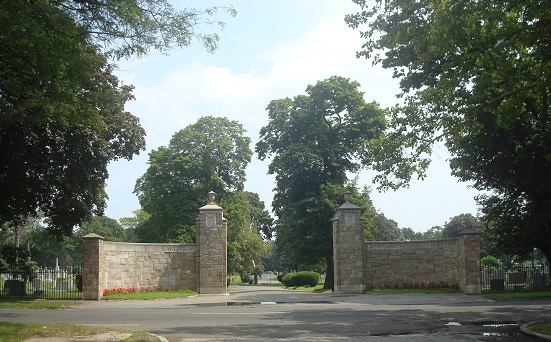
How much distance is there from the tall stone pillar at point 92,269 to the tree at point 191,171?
60.6 ft

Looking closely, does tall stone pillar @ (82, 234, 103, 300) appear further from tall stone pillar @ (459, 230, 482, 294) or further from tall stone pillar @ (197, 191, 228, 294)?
tall stone pillar @ (459, 230, 482, 294)

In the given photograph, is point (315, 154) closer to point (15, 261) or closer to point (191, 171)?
point (191, 171)

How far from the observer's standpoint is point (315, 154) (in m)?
37.1

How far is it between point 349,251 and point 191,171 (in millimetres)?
21915

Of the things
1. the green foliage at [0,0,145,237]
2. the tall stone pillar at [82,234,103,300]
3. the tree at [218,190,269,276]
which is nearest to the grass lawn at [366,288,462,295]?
the tall stone pillar at [82,234,103,300]

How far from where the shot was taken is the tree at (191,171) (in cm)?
4388

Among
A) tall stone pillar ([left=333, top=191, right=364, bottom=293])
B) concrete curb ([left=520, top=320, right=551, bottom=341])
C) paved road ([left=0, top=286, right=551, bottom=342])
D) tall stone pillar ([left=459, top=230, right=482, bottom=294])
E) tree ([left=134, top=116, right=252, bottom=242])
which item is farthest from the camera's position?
tree ([left=134, top=116, right=252, bottom=242])

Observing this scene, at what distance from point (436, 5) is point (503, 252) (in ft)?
52.7

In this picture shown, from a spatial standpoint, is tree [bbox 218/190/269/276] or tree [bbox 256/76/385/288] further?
tree [bbox 218/190/269/276]

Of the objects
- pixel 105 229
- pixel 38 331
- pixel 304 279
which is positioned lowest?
pixel 304 279

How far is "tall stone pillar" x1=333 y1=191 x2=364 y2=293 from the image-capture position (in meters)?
25.8

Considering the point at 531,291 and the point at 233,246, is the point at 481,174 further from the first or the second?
the point at 233,246

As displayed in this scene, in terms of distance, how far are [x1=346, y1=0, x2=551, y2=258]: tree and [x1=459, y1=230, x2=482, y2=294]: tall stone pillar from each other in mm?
2871

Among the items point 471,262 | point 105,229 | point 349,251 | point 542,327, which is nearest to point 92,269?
point 349,251
